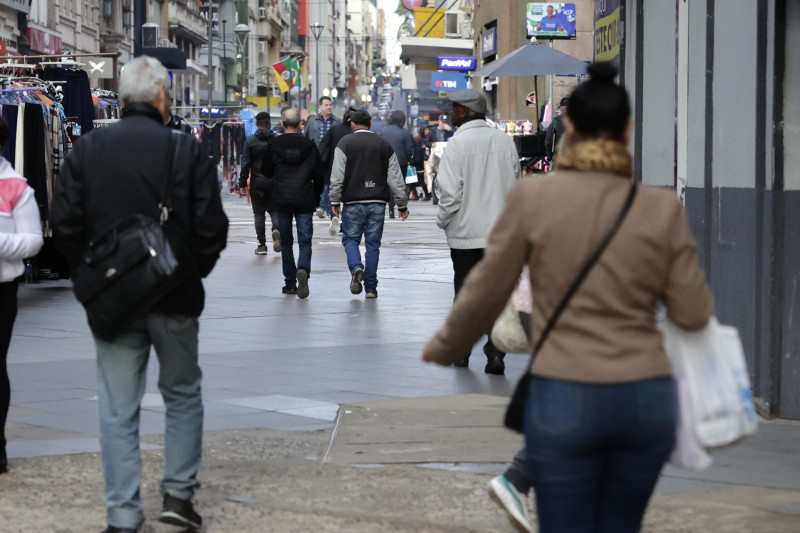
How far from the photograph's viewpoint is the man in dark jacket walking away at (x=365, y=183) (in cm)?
1370

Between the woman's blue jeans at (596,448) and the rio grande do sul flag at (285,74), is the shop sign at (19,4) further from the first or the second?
the woman's blue jeans at (596,448)

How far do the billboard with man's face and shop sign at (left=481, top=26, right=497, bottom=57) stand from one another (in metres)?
13.0

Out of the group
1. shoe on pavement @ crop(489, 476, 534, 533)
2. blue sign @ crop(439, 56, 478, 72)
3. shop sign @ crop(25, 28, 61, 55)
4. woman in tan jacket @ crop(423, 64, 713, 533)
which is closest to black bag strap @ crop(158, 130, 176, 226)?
shoe on pavement @ crop(489, 476, 534, 533)

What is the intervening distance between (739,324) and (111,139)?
13.9ft

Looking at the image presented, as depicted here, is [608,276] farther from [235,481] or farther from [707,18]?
[707,18]

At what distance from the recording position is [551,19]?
2586cm

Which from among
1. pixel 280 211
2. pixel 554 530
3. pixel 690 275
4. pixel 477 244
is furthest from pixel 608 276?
pixel 280 211

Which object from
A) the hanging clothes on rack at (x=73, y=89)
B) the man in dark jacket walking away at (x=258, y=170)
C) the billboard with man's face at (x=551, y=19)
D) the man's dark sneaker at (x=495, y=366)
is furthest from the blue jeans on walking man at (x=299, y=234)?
the billboard with man's face at (x=551, y=19)

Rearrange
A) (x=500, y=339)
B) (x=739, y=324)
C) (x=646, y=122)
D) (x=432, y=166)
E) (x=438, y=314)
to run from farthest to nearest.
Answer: (x=432, y=166)
(x=438, y=314)
(x=646, y=122)
(x=739, y=324)
(x=500, y=339)

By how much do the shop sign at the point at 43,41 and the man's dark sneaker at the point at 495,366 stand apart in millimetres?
30205

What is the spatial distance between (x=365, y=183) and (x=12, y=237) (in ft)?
25.9

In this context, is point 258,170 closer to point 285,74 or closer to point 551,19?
point 551,19

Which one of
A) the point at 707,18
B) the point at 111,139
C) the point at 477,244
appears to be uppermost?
the point at 707,18

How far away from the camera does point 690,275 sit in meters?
3.44
